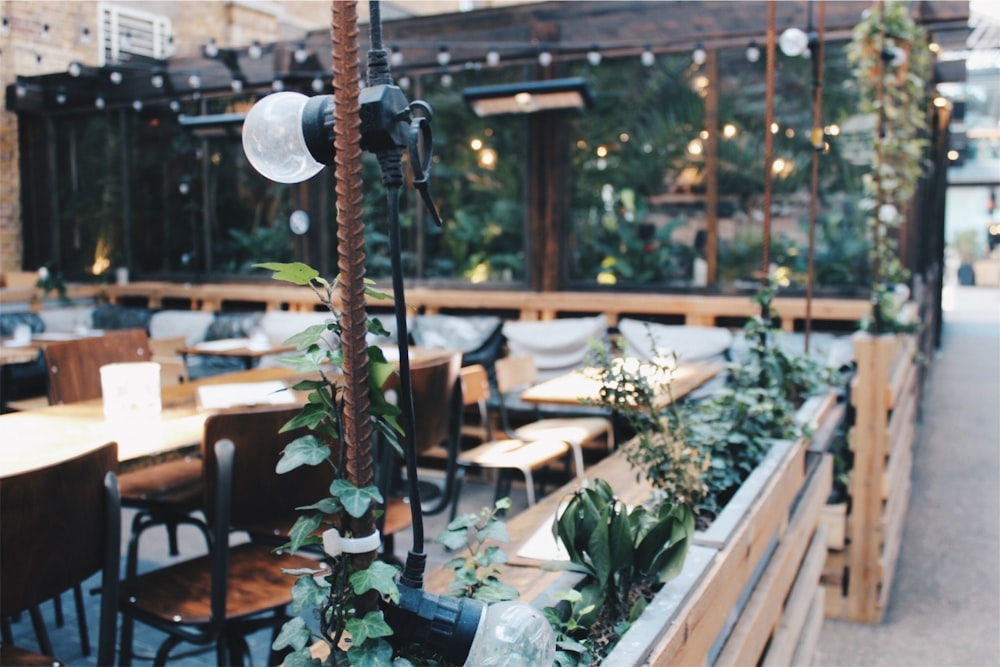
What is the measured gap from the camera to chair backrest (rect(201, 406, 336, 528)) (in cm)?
213

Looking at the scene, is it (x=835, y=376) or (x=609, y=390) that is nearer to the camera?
(x=609, y=390)

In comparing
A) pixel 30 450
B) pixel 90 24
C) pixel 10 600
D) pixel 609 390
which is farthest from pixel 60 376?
pixel 609 390

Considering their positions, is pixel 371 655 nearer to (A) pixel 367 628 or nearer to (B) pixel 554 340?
(A) pixel 367 628

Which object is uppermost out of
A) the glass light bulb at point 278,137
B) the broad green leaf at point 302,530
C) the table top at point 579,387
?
the glass light bulb at point 278,137

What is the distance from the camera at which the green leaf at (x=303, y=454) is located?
87 cm

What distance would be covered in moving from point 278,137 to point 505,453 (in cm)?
308

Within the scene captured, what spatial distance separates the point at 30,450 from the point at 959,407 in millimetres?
7852

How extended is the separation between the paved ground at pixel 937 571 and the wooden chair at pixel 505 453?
43 centimetres

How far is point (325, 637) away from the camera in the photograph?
2.98ft

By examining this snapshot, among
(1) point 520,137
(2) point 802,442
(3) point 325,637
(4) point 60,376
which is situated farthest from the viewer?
(1) point 520,137

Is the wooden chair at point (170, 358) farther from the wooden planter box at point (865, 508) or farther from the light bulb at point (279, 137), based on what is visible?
the light bulb at point (279, 137)

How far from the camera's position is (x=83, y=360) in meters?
3.48

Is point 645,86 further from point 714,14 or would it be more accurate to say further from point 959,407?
point 959,407

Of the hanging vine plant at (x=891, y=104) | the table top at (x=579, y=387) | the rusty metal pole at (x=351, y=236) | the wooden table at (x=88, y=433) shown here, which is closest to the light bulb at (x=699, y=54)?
the hanging vine plant at (x=891, y=104)
